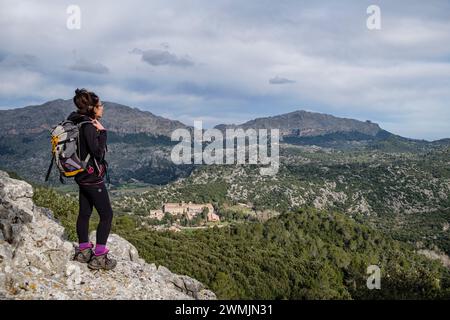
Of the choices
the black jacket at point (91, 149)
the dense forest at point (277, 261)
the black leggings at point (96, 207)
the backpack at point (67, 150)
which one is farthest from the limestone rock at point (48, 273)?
the dense forest at point (277, 261)

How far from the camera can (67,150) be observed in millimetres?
10227

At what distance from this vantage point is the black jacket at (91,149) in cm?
1027

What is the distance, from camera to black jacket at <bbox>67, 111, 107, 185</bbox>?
10.3 m

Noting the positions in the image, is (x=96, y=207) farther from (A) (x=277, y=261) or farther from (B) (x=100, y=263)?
(A) (x=277, y=261)

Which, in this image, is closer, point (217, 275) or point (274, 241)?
point (217, 275)

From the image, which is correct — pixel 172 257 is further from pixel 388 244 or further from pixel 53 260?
pixel 388 244

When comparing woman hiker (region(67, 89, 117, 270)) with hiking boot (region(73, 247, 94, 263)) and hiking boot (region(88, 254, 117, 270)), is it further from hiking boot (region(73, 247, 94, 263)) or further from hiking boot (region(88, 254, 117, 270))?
hiking boot (region(73, 247, 94, 263))

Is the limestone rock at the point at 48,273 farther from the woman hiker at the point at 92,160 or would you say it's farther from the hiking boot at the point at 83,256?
the woman hiker at the point at 92,160

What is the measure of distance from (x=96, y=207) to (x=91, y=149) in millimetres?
1641

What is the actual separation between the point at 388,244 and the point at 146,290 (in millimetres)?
112418

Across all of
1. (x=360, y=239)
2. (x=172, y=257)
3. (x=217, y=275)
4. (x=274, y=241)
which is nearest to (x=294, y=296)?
(x=217, y=275)

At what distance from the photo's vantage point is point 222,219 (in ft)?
636

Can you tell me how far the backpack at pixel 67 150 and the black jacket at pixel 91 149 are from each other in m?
0.14
